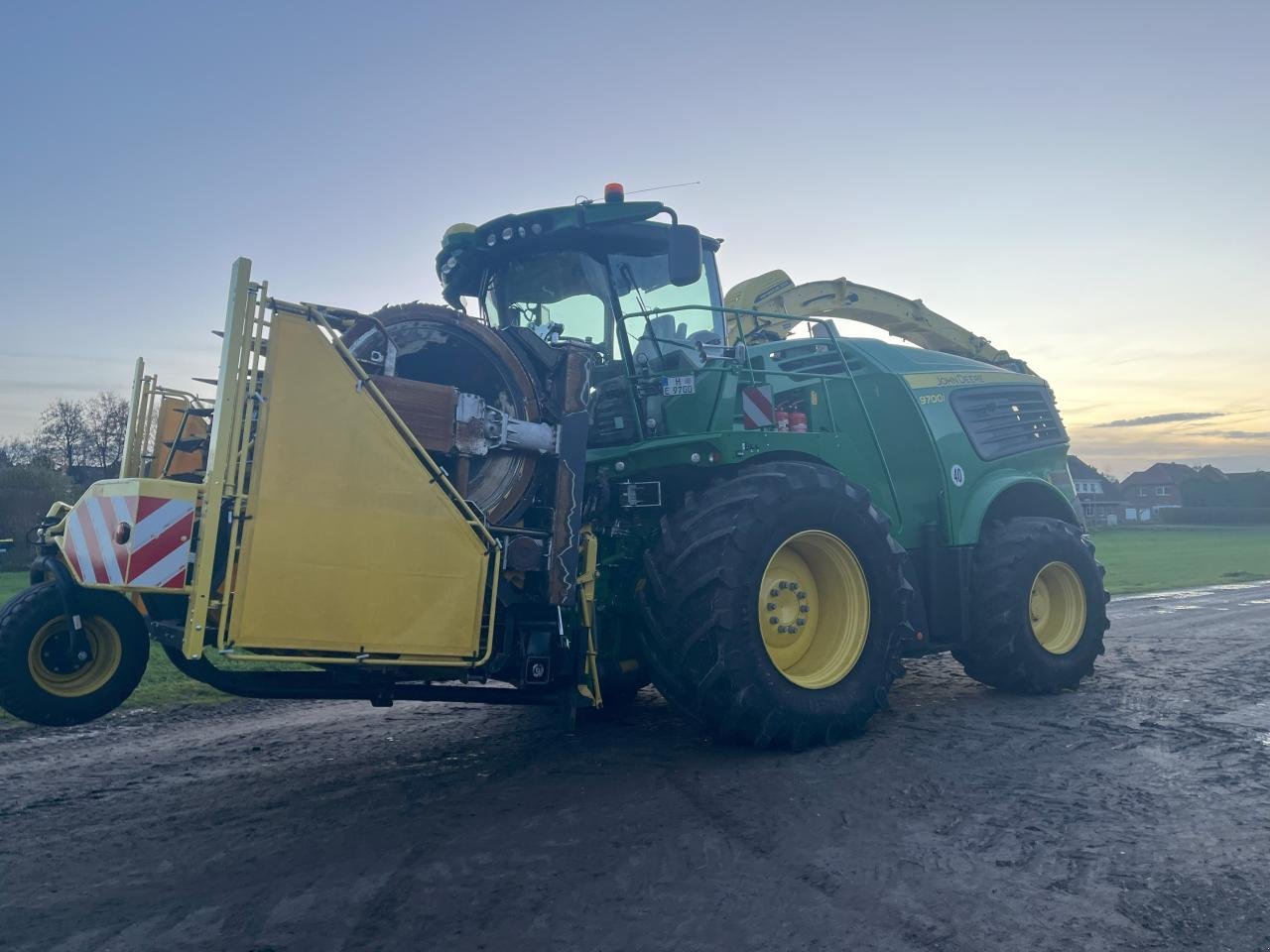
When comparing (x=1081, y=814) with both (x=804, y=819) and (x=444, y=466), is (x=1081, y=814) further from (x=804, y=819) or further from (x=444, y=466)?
(x=444, y=466)

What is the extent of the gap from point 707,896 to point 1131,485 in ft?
380

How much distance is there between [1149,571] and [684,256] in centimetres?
2293

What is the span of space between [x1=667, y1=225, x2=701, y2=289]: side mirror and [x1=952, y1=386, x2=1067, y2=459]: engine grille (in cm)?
304

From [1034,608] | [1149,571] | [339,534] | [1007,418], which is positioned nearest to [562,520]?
[339,534]

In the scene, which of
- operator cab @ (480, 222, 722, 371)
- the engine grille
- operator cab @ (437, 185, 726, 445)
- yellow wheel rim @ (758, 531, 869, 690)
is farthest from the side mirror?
the engine grille

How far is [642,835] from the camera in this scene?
393 centimetres

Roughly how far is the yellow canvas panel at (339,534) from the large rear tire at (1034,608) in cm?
413

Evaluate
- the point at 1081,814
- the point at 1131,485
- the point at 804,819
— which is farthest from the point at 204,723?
the point at 1131,485

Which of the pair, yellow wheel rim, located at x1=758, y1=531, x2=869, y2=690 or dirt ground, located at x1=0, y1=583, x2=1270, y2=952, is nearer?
dirt ground, located at x1=0, y1=583, x2=1270, y2=952

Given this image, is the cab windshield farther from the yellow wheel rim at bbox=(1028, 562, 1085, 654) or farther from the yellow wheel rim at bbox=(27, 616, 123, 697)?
the yellow wheel rim at bbox=(1028, 562, 1085, 654)

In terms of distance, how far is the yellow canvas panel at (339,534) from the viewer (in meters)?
3.69

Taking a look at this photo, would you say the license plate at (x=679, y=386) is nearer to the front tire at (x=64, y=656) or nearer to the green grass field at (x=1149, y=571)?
the front tire at (x=64, y=656)

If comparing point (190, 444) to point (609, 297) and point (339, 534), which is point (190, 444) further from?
point (609, 297)

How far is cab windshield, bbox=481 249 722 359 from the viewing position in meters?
5.84
